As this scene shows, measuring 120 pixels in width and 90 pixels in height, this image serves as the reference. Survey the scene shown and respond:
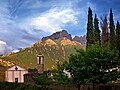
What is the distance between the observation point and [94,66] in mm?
19672

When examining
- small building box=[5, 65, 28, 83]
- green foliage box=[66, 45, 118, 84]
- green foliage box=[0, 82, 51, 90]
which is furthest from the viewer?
small building box=[5, 65, 28, 83]

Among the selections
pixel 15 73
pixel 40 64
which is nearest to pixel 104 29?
pixel 40 64

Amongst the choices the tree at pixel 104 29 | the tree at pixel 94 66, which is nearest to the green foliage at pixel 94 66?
the tree at pixel 94 66

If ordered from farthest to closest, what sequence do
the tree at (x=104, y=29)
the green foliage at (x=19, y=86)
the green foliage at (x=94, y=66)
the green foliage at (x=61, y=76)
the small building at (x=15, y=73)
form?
the small building at (x=15, y=73)
the tree at (x=104, y=29)
the green foliage at (x=61, y=76)
the green foliage at (x=94, y=66)
the green foliage at (x=19, y=86)

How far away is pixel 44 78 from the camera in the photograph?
31391 millimetres

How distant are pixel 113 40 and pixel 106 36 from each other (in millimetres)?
2142

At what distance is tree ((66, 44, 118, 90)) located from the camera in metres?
19.9

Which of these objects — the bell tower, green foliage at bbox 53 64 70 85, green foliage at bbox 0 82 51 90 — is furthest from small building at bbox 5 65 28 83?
green foliage at bbox 0 82 51 90

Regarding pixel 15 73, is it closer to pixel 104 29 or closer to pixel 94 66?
pixel 104 29

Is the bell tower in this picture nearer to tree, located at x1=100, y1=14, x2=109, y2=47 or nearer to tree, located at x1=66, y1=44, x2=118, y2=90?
tree, located at x1=100, y1=14, x2=109, y2=47

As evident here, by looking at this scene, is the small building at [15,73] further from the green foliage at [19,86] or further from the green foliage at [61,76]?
the green foliage at [19,86]

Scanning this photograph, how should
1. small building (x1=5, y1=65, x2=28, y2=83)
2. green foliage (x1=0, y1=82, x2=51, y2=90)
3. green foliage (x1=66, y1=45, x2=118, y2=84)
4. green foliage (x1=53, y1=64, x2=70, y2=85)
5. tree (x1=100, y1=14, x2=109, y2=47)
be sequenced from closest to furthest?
green foliage (x1=0, y1=82, x2=51, y2=90) → green foliage (x1=66, y1=45, x2=118, y2=84) → green foliage (x1=53, y1=64, x2=70, y2=85) → tree (x1=100, y1=14, x2=109, y2=47) → small building (x1=5, y1=65, x2=28, y2=83)

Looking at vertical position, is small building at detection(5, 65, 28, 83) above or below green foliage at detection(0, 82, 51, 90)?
above

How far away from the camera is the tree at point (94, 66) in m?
19.9
